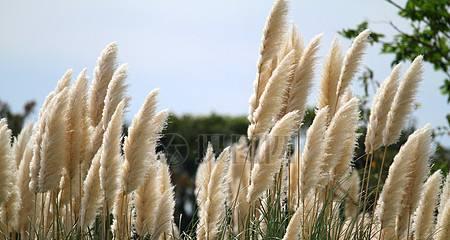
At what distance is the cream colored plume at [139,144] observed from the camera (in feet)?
16.4

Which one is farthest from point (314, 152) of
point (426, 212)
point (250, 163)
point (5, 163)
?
point (5, 163)

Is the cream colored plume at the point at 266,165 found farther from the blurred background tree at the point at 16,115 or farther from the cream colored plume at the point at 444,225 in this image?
the blurred background tree at the point at 16,115

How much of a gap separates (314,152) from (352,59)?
103 centimetres

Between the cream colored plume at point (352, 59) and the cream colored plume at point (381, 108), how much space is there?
35 centimetres

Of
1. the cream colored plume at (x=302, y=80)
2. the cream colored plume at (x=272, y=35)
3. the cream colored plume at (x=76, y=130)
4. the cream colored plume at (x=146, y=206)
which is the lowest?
the cream colored plume at (x=146, y=206)

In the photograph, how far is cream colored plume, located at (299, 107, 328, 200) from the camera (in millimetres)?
5230

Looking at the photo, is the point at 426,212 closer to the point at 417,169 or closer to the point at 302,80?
the point at 417,169

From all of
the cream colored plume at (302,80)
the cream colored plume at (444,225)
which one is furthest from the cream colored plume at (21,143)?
the cream colored plume at (444,225)

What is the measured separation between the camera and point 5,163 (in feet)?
17.9

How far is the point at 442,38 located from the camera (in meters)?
10.4

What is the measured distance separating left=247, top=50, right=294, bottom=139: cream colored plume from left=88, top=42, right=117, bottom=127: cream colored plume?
98cm

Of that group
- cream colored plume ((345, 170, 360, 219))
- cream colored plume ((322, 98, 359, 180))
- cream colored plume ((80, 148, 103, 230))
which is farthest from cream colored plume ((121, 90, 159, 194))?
cream colored plume ((345, 170, 360, 219))

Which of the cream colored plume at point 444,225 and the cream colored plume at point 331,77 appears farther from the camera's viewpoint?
the cream colored plume at point 331,77

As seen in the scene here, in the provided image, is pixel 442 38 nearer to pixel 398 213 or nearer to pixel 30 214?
pixel 398 213
